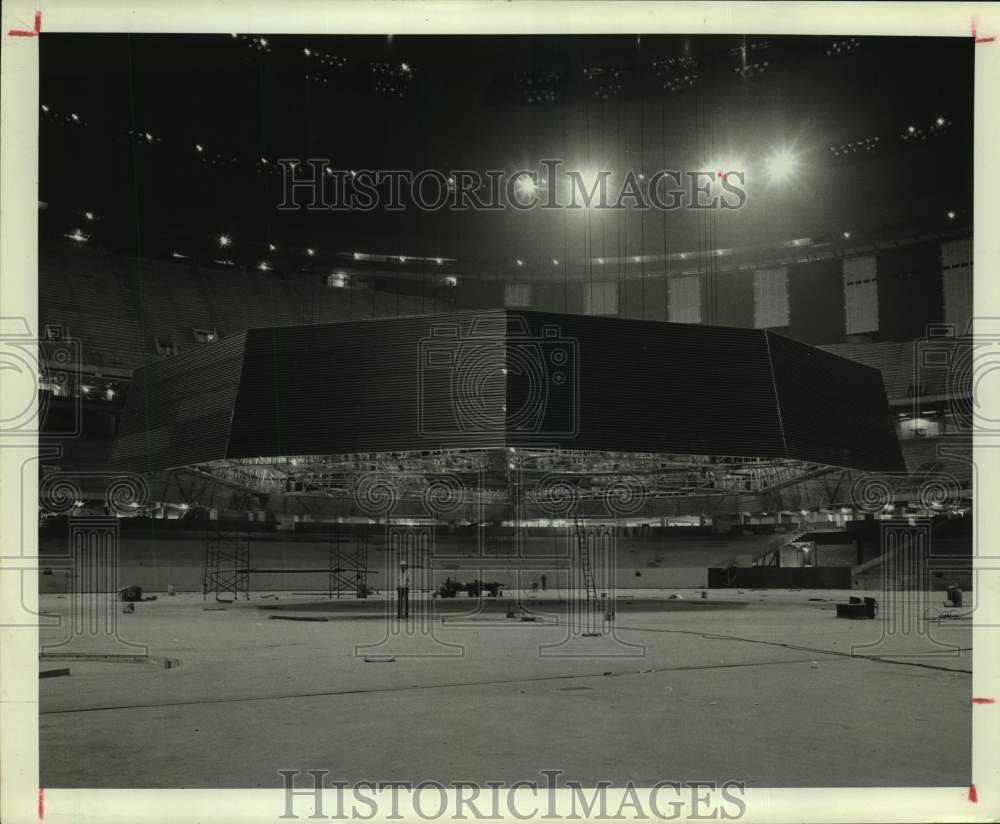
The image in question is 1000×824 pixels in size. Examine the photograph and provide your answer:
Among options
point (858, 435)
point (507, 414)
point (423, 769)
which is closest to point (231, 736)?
point (423, 769)

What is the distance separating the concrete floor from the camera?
6.22m

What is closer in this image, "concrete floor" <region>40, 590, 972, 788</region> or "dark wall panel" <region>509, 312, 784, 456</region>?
"concrete floor" <region>40, 590, 972, 788</region>

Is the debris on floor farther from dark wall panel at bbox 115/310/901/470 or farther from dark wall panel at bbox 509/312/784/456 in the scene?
dark wall panel at bbox 509/312/784/456

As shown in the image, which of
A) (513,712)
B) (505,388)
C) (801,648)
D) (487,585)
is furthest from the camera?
(487,585)

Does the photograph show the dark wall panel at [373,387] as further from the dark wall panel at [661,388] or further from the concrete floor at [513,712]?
the concrete floor at [513,712]

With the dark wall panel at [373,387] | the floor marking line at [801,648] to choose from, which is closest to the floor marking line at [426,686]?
the floor marking line at [801,648]

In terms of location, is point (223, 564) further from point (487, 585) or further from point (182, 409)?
point (182, 409)

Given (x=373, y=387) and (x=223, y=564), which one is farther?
(x=223, y=564)

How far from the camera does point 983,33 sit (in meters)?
5.86

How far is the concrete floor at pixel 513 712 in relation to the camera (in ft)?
20.4

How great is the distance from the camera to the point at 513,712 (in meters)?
8.53

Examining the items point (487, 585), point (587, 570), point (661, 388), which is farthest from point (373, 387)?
point (587, 570)

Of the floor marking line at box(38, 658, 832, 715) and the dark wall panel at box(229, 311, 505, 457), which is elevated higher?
the dark wall panel at box(229, 311, 505, 457)

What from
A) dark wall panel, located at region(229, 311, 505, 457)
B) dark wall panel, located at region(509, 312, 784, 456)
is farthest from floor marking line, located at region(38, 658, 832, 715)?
dark wall panel, located at region(229, 311, 505, 457)
